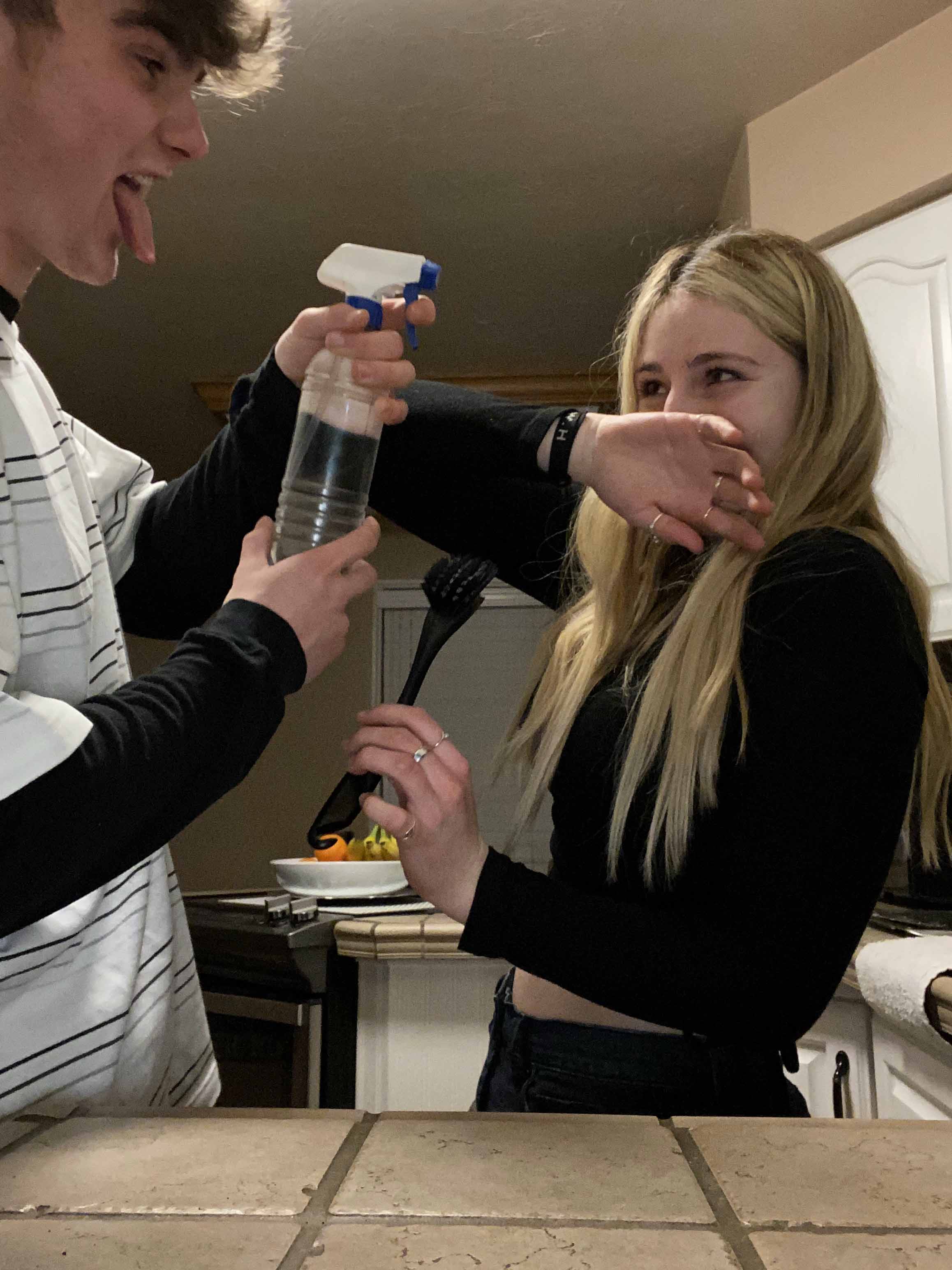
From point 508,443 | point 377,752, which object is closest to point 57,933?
point 377,752

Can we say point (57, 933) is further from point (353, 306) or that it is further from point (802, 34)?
point (802, 34)

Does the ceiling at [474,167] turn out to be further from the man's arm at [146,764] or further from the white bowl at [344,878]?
the man's arm at [146,764]

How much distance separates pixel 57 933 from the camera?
26.3 inches

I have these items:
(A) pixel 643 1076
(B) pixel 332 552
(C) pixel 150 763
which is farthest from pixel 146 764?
(A) pixel 643 1076

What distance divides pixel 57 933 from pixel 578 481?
581 millimetres

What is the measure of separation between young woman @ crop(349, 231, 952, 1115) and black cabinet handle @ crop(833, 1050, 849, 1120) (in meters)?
0.72

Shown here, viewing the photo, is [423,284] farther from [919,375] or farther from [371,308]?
[919,375]

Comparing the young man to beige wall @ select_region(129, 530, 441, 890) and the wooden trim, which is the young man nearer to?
the wooden trim

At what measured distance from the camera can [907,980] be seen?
1350mm

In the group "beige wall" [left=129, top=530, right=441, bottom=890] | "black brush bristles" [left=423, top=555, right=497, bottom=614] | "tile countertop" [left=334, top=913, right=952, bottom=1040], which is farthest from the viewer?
"beige wall" [left=129, top=530, right=441, bottom=890]

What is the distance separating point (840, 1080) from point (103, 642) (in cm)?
140

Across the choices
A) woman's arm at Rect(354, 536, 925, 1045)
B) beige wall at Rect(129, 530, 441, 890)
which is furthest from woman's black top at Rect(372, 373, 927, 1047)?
beige wall at Rect(129, 530, 441, 890)

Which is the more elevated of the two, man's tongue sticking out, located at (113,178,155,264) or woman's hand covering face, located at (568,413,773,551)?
man's tongue sticking out, located at (113,178,155,264)

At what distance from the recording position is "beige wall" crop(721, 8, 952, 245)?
2.05m
